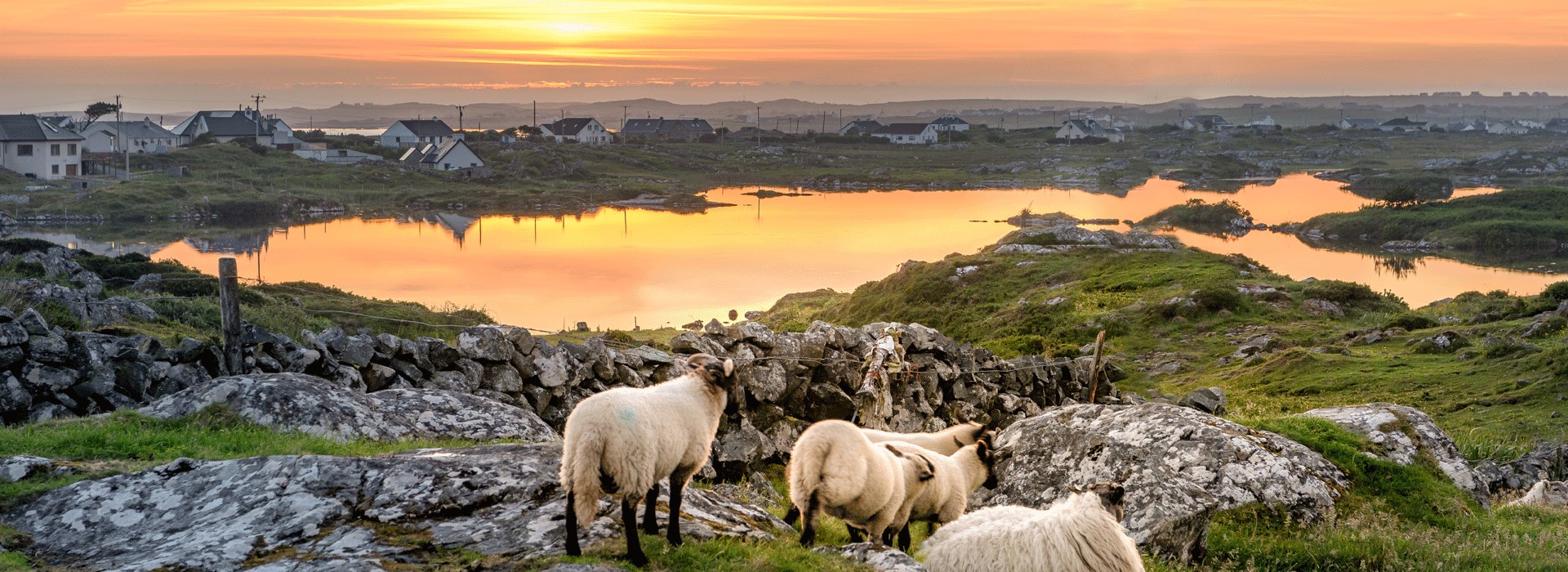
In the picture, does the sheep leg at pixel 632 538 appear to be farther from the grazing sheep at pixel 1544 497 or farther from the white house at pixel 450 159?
the white house at pixel 450 159

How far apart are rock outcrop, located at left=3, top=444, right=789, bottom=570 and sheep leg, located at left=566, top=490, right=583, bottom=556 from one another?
0.58 ft

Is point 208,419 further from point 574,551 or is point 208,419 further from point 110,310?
point 110,310

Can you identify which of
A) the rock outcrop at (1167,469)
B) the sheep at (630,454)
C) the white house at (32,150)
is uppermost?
the white house at (32,150)

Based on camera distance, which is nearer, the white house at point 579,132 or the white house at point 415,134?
the white house at point 415,134

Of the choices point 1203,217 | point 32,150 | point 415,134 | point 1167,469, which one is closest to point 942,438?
point 1167,469

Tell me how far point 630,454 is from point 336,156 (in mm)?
138674

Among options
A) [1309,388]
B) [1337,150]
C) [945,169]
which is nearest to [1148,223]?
[945,169]

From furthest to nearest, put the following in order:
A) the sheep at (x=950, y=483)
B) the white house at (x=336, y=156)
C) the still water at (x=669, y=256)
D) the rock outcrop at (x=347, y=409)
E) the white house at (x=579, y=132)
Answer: the white house at (x=579, y=132) < the white house at (x=336, y=156) < the still water at (x=669, y=256) < the rock outcrop at (x=347, y=409) < the sheep at (x=950, y=483)

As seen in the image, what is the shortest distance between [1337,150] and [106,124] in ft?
612

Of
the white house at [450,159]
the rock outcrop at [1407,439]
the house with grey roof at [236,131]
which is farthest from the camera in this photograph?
the house with grey roof at [236,131]

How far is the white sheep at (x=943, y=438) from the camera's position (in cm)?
1250

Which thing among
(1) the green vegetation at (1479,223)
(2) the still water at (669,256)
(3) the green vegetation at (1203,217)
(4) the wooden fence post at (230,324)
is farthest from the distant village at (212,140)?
(4) the wooden fence post at (230,324)

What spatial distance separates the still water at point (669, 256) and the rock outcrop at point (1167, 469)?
3025 centimetres

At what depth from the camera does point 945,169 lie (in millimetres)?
156500
